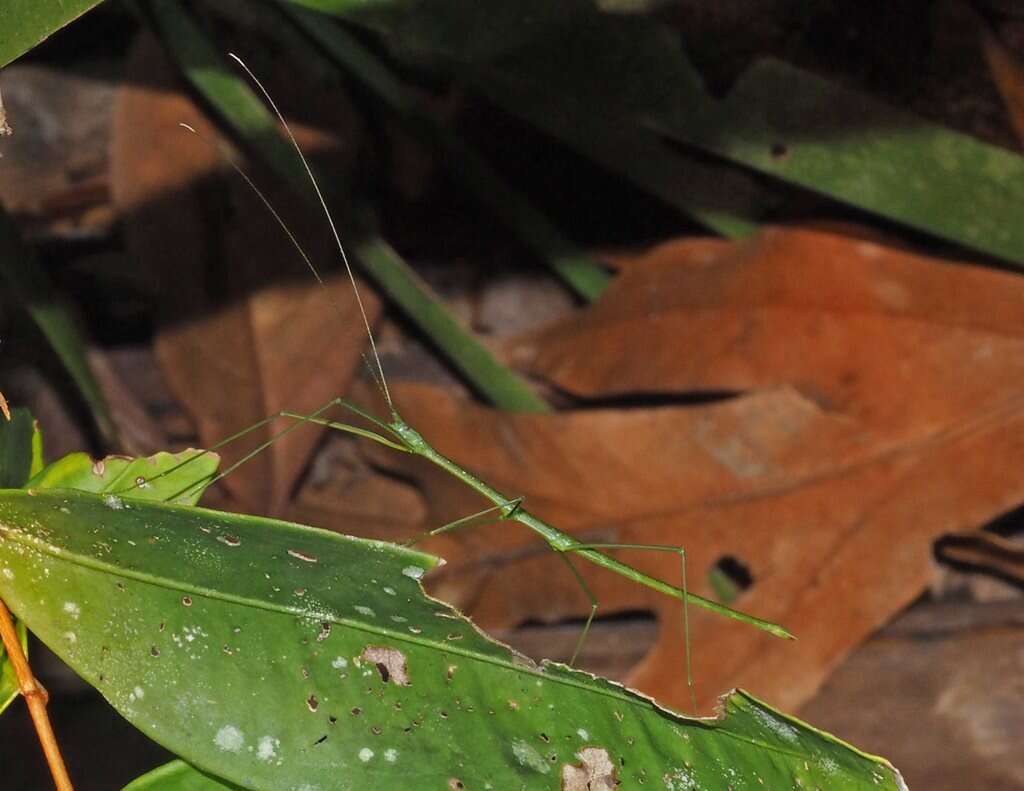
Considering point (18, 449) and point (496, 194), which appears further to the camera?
point (496, 194)

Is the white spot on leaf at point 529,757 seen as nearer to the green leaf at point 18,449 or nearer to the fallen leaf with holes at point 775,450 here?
the green leaf at point 18,449

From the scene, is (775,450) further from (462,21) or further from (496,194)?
(462,21)

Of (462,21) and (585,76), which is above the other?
(462,21)

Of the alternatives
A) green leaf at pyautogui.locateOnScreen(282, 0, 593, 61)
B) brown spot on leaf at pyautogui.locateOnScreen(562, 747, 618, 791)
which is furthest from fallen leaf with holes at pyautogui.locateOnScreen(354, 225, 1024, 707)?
brown spot on leaf at pyautogui.locateOnScreen(562, 747, 618, 791)

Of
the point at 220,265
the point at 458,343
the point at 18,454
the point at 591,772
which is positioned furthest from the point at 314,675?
the point at 220,265

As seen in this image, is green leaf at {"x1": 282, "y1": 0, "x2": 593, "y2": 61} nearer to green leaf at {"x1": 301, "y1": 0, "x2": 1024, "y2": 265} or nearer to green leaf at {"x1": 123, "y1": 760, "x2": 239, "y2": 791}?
green leaf at {"x1": 301, "y1": 0, "x2": 1024, "y2": 265}

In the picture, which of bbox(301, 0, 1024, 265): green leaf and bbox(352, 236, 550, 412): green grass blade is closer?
bbox(301, 0, 1024, 265): green leaf

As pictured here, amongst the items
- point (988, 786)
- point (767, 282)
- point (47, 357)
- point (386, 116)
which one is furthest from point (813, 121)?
point (47, 357)
